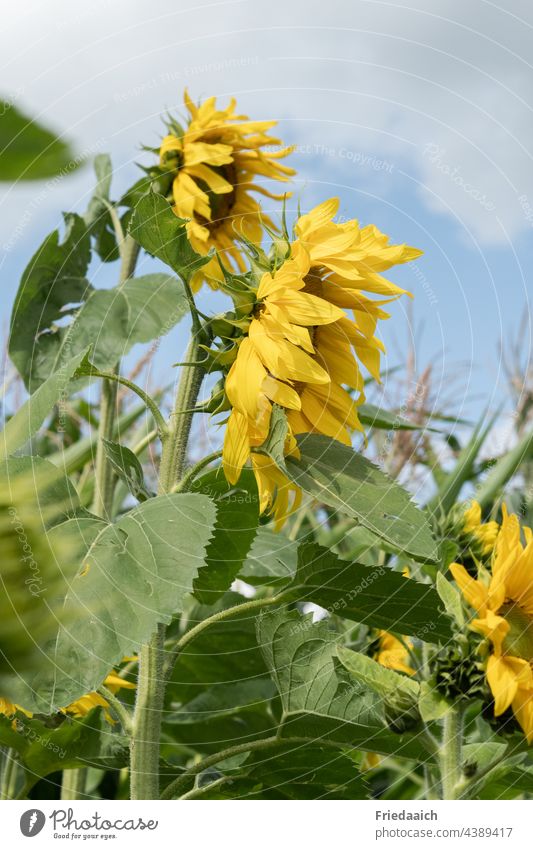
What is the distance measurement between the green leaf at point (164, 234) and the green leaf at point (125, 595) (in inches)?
4.6

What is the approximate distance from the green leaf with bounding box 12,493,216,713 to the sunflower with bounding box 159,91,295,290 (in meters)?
Result: 0.36

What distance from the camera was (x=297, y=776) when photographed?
0.60 m

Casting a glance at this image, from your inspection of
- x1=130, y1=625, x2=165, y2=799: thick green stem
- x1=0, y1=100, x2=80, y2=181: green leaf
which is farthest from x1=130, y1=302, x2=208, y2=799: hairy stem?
x1=0, y1=100, x2=80, y2=181: green leaf

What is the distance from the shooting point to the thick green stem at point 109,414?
83 centimetres

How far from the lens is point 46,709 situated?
0.47 metres

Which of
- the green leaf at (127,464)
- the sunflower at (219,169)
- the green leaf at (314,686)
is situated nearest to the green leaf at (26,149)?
the sunflower at (219,169)

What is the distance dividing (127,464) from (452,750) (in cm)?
23

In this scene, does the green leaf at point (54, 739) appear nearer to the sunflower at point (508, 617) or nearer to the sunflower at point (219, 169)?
the sunflower at point (508, 617)

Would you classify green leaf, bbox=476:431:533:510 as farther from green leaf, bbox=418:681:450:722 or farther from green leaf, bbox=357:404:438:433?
green leaf, bbox=418:681:450:722

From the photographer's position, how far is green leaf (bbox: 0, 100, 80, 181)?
0.62 m

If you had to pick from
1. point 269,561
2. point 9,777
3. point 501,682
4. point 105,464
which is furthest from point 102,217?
point 501,682

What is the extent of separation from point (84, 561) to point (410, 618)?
172 mm

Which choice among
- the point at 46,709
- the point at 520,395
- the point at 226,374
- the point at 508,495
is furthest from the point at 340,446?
the point at 508,495
